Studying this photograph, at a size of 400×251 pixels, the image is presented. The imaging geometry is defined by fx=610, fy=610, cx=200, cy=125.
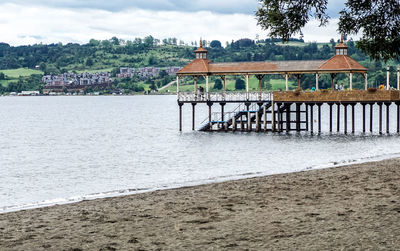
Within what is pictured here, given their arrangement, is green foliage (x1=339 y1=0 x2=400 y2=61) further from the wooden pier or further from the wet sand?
the wooden pier

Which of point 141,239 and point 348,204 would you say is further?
point 348,204

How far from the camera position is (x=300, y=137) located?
56406 mm

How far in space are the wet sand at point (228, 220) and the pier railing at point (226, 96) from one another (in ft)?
123

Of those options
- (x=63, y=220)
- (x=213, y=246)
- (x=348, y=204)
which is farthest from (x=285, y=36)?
(x=213, y=246)

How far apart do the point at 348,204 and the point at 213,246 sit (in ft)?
17.8

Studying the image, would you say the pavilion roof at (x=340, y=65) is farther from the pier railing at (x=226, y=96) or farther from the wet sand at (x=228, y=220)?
the wet sand at (x=228, y=220)

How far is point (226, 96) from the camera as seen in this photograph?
2356 inches

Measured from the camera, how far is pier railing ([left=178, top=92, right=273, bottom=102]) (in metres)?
58.5

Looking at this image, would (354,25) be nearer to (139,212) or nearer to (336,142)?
(139,212)

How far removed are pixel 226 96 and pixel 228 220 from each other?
149 feet

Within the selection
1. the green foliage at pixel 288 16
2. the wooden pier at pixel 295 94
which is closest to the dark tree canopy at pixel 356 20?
the green foliage at pixel 288 16

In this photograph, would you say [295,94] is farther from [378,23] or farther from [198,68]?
[378,23]

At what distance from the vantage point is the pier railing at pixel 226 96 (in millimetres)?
58531

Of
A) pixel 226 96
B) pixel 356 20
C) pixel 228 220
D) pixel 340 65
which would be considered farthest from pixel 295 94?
pixel 228 220
